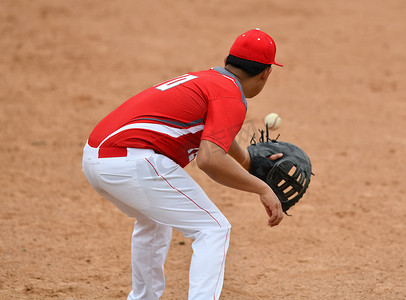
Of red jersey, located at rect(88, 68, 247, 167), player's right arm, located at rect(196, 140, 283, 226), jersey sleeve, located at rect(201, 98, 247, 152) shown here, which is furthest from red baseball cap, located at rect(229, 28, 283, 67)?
player's right arm, located at rect(196, 140, 283, 226)

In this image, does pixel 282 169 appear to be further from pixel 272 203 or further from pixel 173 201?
pixel 173 201

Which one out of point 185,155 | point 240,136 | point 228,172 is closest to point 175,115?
→ point 185,155

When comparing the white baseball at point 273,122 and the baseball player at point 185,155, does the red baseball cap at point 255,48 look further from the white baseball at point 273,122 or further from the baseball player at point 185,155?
the white baseball at point 273,122

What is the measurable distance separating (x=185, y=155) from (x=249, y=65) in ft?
2.22

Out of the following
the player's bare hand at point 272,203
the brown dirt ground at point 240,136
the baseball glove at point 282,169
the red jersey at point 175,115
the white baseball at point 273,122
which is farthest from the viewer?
the brown dirt ground at point 240,136

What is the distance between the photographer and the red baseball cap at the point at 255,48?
11.0 ft

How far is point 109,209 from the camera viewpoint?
627cm

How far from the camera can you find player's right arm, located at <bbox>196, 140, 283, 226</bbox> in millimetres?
3043

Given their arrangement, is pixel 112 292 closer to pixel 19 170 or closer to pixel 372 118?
pixel 19 170

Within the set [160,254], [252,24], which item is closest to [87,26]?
[252,24]

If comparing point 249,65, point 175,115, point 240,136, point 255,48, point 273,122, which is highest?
point 255,48

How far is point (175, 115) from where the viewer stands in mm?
3225

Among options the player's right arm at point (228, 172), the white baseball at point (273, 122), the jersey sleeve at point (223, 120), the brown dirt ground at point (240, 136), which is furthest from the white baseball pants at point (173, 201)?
the brown dirt ground at point (240, 136)

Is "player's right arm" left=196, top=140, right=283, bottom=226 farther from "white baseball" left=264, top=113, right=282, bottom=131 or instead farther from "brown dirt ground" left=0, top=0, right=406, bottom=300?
"brown dirt ground" left=0, top=0, right=406, bottom=300
